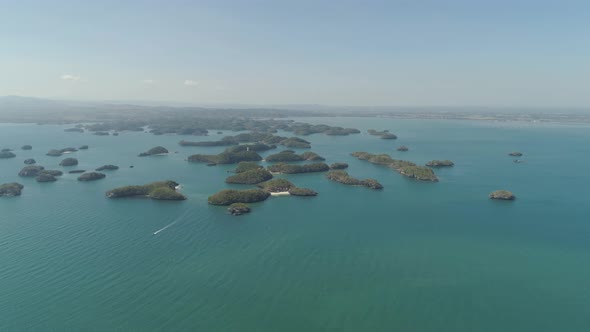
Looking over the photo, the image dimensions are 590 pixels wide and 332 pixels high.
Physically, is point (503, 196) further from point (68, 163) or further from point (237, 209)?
point (68, 163)

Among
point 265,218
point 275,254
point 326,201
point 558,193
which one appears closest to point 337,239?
point 275,254

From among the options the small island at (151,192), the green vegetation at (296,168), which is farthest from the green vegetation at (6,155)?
the green vegetation at (296,168)

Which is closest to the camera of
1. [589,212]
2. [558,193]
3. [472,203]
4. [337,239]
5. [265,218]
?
[337,239]

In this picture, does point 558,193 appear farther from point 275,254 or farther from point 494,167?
point 275,254

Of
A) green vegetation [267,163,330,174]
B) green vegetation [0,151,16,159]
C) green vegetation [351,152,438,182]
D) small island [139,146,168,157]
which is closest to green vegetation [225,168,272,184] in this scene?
green vegetation [267,163,330,174]

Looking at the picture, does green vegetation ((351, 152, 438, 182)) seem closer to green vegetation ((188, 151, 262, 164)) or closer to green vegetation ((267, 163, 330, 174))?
green vegetation ((267, 163, 330, 174))

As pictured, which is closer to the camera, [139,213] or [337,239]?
[337,239]
